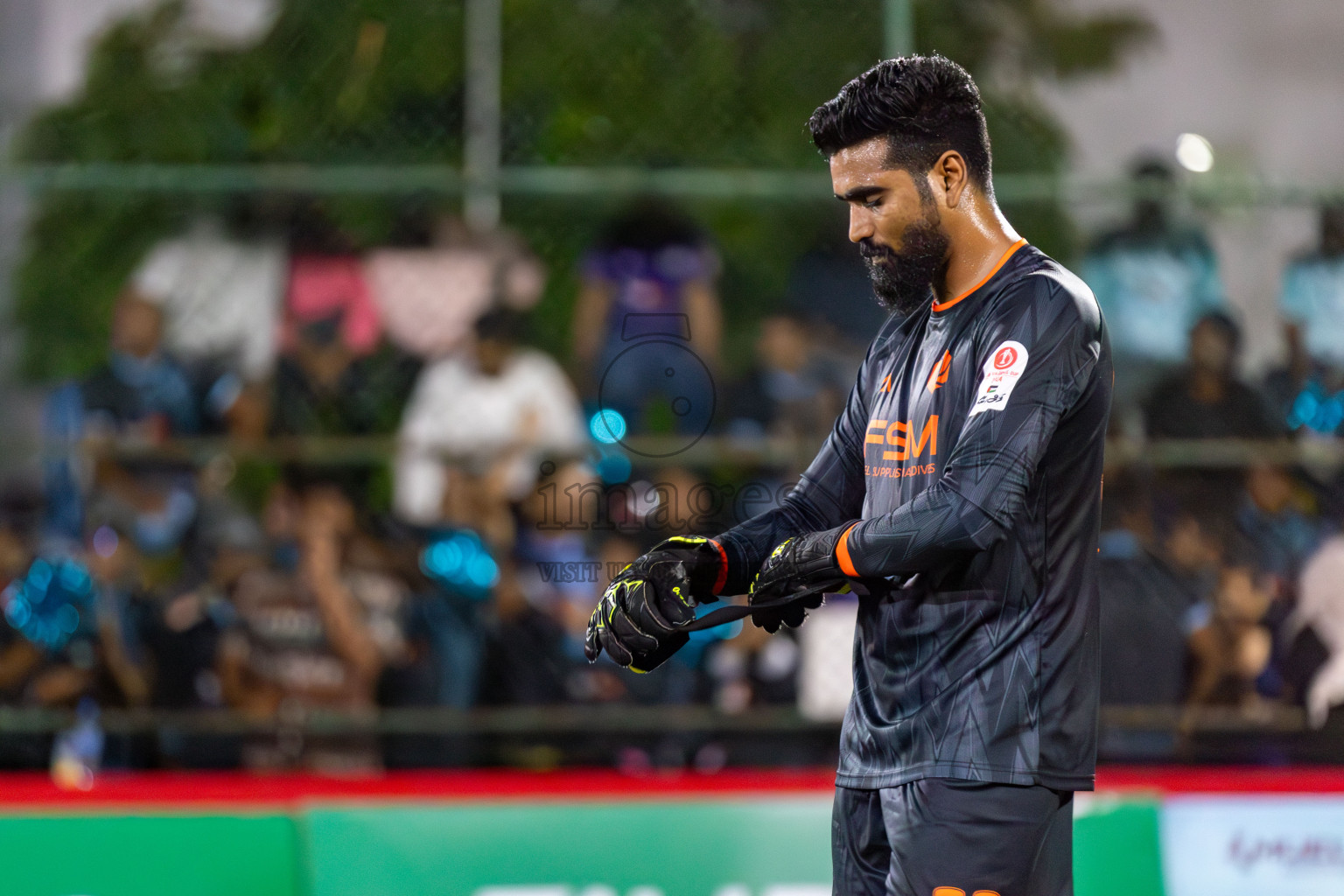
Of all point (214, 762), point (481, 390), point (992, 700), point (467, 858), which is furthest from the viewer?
point (481, 390)

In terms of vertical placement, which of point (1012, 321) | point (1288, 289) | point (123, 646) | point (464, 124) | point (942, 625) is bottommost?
point (123, 646)

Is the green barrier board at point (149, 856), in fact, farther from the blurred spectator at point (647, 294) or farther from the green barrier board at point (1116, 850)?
the blurred spectator at point (647, 294)

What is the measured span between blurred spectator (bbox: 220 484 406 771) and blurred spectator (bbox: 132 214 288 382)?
664 millimetres

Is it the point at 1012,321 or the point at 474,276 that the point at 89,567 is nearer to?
the point at 474,276

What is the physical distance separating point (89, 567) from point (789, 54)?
3.40 metres

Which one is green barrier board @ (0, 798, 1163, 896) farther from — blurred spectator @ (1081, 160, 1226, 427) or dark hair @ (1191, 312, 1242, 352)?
dark hair @ (1191, 312, 1242, 352)

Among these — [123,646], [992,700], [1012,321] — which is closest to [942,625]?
[992,700]

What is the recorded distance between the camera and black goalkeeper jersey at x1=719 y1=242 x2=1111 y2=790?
2.40 meters

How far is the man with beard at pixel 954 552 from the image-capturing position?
7.91ft

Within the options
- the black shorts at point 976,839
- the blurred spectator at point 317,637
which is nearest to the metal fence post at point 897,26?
the blurred spectator at point 317,637

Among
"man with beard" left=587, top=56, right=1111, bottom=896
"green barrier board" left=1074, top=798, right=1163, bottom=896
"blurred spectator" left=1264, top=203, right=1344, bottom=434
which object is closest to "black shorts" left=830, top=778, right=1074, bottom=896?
"man with beard" left=587, top=56, right=1111, bottom=896

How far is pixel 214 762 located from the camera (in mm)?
5352

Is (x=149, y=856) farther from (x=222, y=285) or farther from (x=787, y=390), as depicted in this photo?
(x=787, y=390)

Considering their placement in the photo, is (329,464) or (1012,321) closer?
(1012,321)
